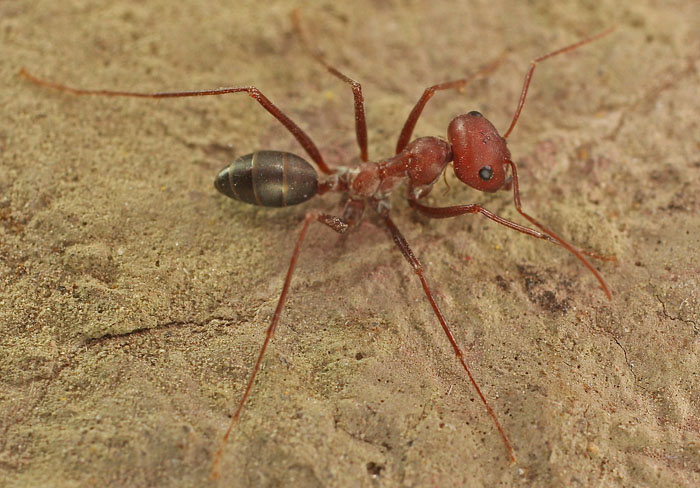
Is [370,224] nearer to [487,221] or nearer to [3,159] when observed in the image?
[487,221]

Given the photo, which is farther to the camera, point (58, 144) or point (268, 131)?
point (268, 131)

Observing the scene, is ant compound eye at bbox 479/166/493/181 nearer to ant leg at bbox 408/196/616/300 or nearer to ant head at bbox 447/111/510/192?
ant head at bbox 447/111/510/192

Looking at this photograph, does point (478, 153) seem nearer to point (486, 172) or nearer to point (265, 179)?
point (486, 172)

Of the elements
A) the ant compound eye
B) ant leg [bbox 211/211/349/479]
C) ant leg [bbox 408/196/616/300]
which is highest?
the ant compound eye

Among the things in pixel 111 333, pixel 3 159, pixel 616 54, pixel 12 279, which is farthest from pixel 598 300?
pixel 3 159

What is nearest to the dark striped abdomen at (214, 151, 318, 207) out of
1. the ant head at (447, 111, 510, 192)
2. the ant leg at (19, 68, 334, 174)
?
the ant leg at (19, 68, 334, 174)

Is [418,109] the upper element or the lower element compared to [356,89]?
upper

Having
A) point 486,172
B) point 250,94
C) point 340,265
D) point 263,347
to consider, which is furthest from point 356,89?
point 263,347
